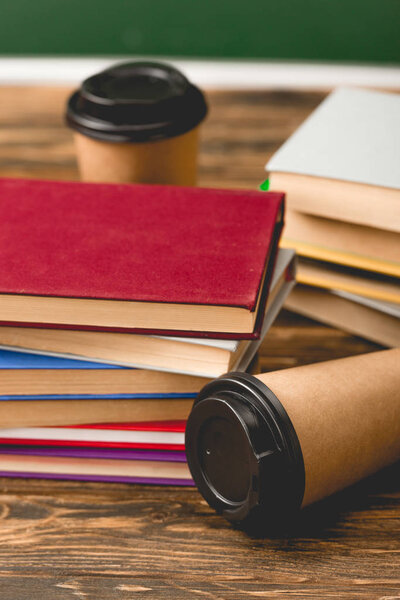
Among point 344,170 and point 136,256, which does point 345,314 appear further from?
point 136,256

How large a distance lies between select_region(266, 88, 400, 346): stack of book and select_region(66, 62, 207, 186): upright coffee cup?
15cm

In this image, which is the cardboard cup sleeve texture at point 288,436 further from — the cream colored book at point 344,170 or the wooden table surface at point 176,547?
the cream colored book at point 344,170

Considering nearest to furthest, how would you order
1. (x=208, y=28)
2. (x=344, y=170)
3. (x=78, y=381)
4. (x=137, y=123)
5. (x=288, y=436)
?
(x=288, y=436) < (x=78, y=381) < (x=344, y=170) < (x=137, y=123) < (x=208, y=28)

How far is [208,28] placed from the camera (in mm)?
2041

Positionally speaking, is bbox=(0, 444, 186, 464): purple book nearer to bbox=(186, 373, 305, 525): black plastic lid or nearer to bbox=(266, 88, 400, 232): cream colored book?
bbox=(186, 373, 305, 525): black plastic lid

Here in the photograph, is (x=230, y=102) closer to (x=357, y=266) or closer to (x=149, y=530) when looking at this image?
(x=357, y=266)

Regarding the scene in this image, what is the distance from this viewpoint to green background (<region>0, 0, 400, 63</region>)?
1.98 meters

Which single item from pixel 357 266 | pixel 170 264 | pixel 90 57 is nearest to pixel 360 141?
pixel 357 266

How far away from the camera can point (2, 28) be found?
2.07 m

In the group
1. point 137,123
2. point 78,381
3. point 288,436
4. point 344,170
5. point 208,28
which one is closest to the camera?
point 288,436

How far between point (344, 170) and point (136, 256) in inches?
10.4

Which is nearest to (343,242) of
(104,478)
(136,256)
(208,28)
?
(136,256)

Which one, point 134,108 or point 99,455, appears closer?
point 99,455

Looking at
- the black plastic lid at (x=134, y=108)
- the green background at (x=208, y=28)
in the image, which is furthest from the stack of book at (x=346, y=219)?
the green background at (x=208, y=28)
